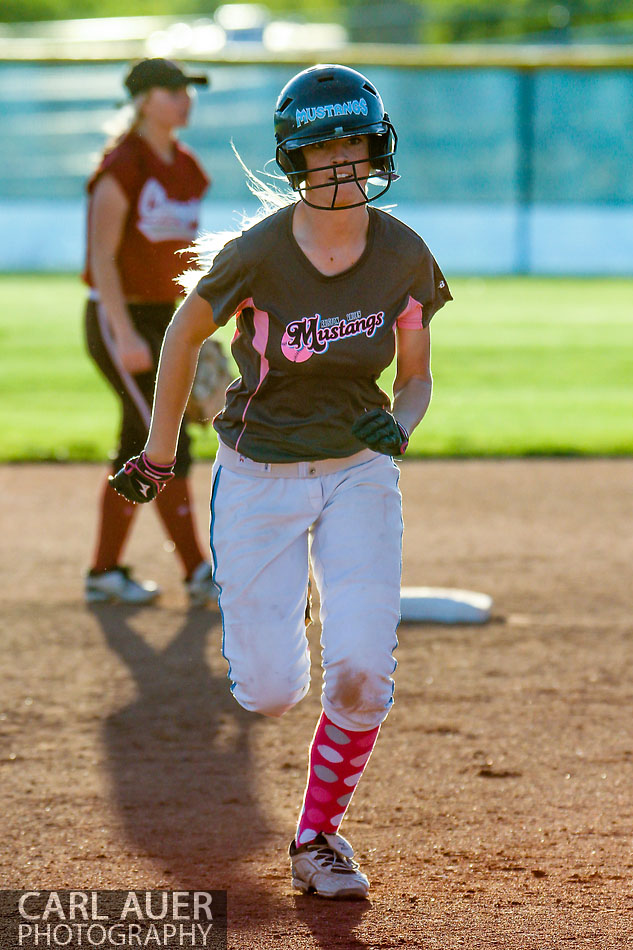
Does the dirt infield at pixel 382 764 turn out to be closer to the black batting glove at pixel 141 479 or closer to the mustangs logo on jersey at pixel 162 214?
the black batting glove at pixel 141 479

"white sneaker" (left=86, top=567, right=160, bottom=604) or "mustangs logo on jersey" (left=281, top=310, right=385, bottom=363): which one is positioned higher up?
"mustangs logo on jersey" (left=281, top=310, right=385, bottom=363)

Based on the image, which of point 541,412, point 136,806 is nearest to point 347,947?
point 136,806

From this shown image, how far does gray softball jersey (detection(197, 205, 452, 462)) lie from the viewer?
3078mm

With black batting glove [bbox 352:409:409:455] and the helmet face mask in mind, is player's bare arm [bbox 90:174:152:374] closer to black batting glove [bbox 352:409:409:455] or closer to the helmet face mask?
the helmet face mask

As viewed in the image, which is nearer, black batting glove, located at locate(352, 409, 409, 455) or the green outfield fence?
black batting glove, located at locate(352, 409, 409, 455)

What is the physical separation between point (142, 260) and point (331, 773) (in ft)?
9.73

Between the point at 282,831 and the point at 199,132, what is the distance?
21.6 m

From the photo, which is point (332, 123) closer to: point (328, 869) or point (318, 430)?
point (318, 430)

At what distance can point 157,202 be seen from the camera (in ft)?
17.9

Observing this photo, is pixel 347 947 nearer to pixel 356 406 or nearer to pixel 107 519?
pixel 356 406

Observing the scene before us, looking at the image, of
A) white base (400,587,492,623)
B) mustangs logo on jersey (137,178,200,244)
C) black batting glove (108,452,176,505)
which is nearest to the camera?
black batting glove (108,452,176,505)

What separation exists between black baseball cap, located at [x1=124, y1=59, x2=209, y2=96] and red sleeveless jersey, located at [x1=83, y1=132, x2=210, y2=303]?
0.22 metres

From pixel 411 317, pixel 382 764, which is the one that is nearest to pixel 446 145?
pixel 382 764

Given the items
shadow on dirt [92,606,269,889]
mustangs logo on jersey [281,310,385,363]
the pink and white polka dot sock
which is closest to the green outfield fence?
shadow on dirt [92,606,269,889]
